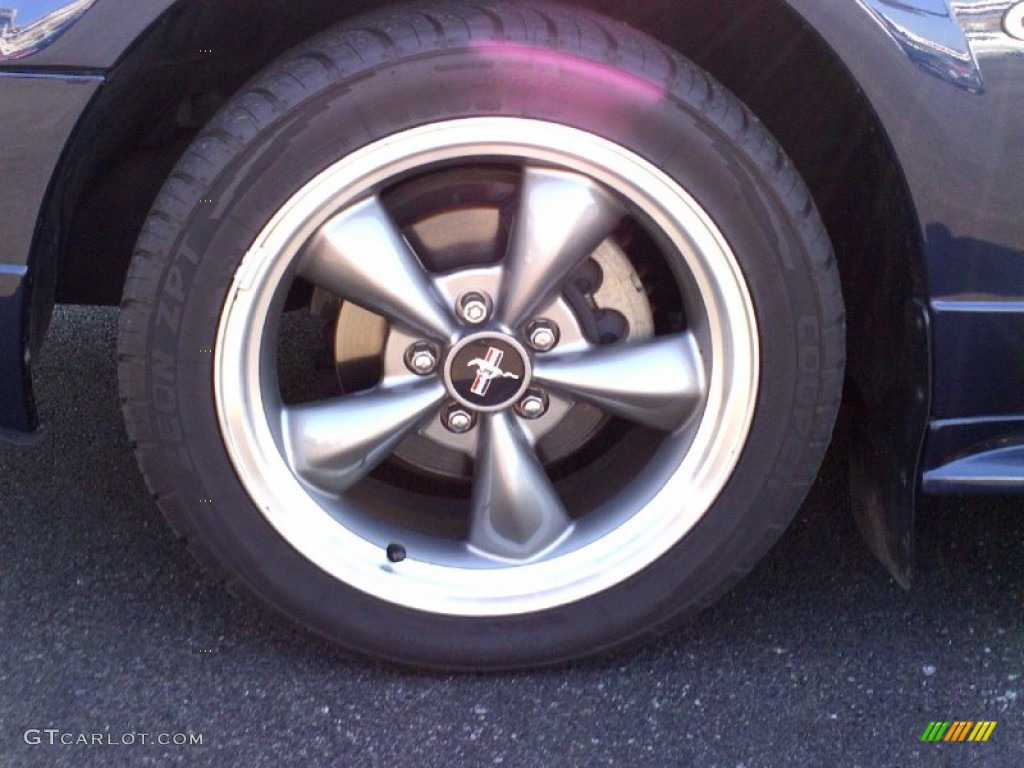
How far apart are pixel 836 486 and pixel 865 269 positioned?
70 centimetres

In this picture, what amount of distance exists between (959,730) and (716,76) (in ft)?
3.53

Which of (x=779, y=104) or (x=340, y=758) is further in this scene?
(x=779, y=104)

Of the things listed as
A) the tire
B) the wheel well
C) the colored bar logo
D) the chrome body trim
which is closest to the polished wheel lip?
the tire

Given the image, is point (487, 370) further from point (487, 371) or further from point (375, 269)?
point (375, 269)

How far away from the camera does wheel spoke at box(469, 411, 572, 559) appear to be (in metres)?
1.95

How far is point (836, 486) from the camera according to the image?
2521 mm

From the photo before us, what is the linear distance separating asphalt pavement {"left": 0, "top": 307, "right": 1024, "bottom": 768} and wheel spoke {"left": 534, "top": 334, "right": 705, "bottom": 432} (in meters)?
0.41

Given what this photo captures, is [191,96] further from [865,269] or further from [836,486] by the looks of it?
[836,486]

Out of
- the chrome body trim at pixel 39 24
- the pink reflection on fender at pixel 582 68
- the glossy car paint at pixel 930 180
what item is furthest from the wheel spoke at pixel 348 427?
the chrome body trim at pixel 39 24

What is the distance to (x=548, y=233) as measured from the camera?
6.02ft

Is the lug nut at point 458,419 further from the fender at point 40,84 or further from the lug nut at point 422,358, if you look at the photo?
the fender at point 40,84

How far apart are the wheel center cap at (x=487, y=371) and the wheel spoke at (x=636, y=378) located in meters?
0.04

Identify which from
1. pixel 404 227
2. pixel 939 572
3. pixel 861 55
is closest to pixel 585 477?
pixel 404 227
